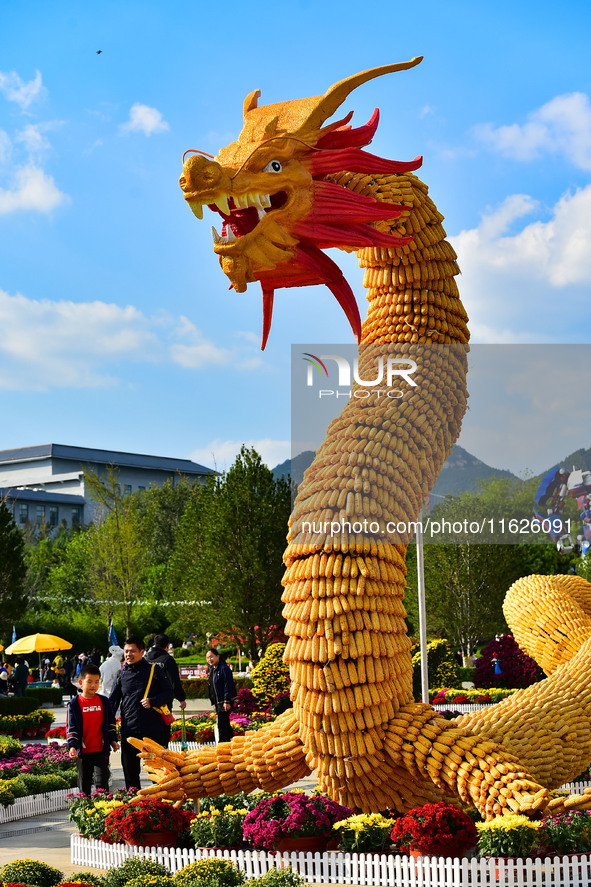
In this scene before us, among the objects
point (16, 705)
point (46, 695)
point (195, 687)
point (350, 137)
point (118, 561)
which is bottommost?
point (46, 695)

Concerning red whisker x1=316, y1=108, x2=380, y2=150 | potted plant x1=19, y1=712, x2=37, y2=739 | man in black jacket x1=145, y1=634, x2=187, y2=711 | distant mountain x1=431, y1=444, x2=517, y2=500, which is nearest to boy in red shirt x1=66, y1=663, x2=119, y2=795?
man in black jacket x1=145, y1=634, x2=187, y2=711

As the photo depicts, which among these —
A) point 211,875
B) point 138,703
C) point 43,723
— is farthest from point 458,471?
point 43,723

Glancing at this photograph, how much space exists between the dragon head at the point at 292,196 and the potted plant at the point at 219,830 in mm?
3339

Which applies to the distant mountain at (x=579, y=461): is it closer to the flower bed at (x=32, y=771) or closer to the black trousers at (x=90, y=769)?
the black trousers at (x=90, y=769)

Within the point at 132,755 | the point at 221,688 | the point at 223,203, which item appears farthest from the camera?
the point at 221,688

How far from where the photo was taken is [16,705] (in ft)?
64.5

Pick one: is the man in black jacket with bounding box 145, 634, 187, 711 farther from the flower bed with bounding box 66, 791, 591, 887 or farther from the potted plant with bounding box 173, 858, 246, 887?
the potted plant with bounding box 173, 858, 246, 887

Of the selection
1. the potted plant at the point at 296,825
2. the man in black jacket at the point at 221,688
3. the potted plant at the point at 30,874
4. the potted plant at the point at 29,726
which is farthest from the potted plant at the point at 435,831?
the potted plant at the point at 29,726

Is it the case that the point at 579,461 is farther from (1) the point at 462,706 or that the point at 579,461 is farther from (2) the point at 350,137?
(1) the point at 462,706

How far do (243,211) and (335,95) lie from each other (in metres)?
0.89

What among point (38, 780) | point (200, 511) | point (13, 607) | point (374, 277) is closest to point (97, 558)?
point (200, 511)

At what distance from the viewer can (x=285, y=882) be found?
478 centimetres

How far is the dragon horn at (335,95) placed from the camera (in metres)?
5.23

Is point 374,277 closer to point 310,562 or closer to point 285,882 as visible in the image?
point 310,562
